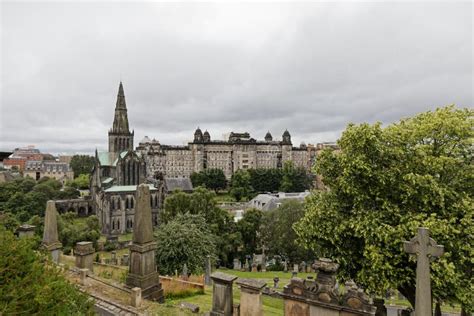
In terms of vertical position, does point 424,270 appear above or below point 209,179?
above

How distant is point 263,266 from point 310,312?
1999 cm

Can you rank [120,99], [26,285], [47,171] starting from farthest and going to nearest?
[47,171] < [120,99] < [26,285]

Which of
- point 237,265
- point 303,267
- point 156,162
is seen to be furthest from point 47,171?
point 303,267

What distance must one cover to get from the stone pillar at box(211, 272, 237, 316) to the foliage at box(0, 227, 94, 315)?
Result: 12.4ft

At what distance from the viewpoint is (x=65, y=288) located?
5.60 metres

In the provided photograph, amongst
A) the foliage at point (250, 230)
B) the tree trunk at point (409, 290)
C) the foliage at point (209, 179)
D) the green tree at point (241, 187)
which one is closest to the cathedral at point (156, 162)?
the foliage at point (209, 179)

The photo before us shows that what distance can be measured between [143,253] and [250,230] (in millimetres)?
19483

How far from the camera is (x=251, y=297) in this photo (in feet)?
25.4

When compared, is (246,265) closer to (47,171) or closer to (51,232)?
(51,232)

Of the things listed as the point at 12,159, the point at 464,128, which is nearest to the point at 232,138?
the point at 12,159

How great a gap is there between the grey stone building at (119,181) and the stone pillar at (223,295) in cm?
3866

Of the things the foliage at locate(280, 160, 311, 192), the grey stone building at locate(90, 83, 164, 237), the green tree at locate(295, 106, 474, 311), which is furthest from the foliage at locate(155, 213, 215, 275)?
the foliage at locate(280, 160, 311, 192)

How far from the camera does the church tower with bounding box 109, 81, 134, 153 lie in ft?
175

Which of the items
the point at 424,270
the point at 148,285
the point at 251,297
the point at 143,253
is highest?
the point at 424,270
